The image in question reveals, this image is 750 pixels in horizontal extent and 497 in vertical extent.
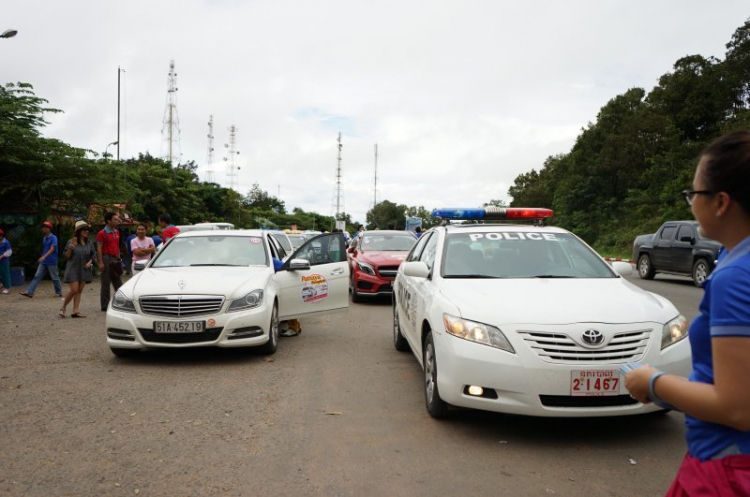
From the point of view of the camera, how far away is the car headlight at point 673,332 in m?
4.37

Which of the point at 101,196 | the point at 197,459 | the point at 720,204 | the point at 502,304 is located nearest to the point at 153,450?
the point at 197,459

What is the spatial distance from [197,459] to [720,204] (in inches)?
141

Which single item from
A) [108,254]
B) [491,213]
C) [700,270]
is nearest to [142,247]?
[108,254]

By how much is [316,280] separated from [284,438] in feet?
13.8

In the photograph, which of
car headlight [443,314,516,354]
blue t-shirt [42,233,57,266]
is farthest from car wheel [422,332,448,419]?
blue t-shirt [42,233,57,266]

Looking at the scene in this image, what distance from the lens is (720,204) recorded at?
62.6 inches

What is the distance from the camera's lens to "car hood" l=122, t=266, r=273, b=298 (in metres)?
7.10

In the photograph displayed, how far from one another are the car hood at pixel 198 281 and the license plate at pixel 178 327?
348 mm

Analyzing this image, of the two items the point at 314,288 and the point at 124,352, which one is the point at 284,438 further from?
the point at 314,288

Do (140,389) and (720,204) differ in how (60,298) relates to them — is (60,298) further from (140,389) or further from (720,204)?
(720,204)

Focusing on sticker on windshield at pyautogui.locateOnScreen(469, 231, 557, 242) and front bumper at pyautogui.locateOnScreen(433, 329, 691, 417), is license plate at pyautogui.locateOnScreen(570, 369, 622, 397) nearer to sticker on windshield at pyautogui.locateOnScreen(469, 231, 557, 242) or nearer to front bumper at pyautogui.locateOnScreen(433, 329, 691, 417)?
front bumper at pyautogui.locateOnScreen(433, 329, 691, 417)

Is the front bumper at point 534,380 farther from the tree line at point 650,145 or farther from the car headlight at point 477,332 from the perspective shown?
the tree line at point 650,145

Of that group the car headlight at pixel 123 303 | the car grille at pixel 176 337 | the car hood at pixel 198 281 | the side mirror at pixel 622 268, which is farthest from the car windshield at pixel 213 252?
the side mirror at pixel 622 268

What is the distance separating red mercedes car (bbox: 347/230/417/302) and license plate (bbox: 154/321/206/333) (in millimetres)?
6054
